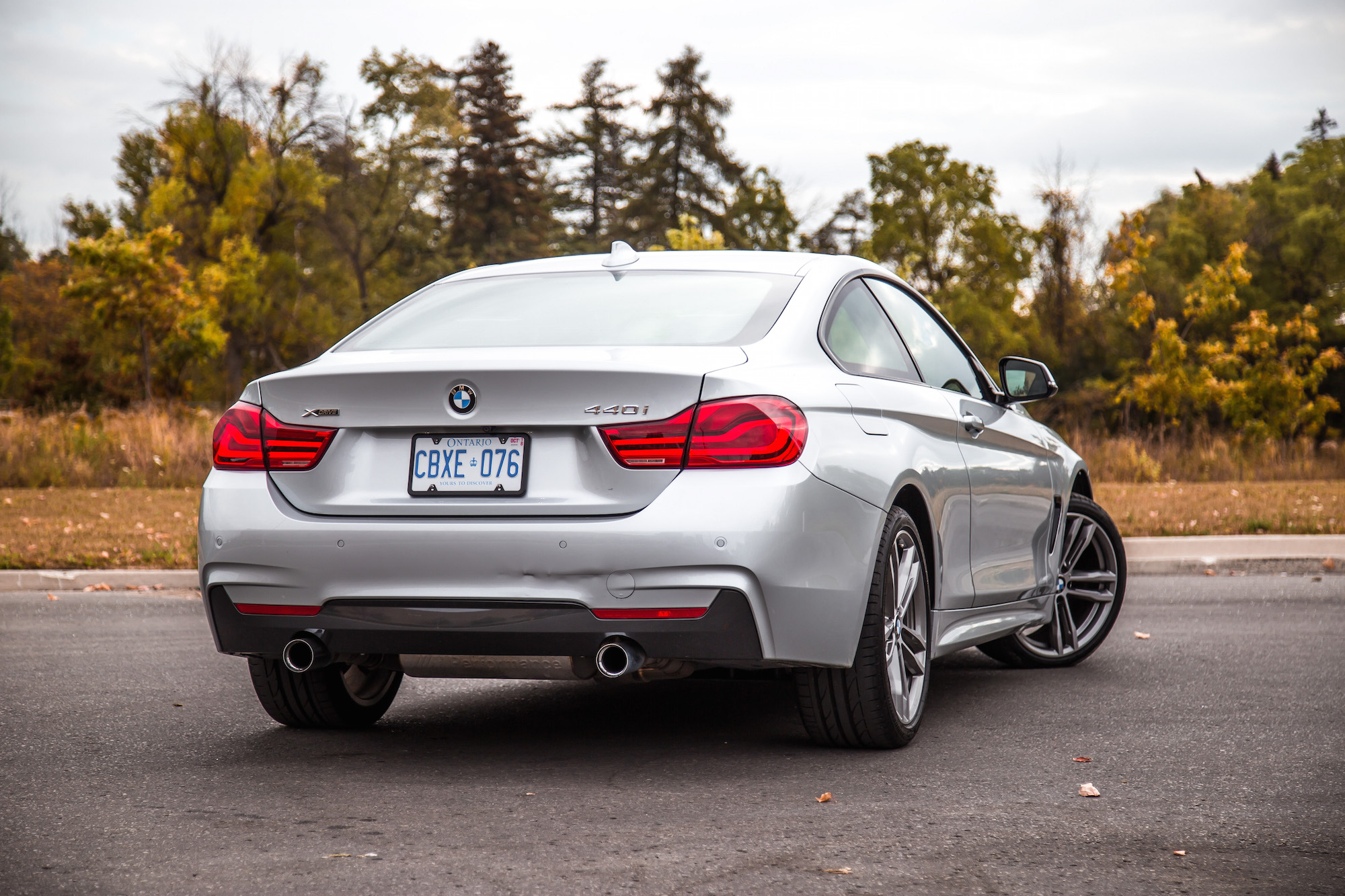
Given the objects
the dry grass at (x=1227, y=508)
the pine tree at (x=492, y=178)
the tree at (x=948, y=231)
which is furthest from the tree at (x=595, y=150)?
the dry grass at (x=1227, y=508)

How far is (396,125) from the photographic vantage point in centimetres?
5712

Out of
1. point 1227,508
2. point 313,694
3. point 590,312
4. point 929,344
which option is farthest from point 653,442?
point 1227,508

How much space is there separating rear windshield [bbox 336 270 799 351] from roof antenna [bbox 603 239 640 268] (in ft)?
0.22

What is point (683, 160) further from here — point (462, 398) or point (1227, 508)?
point (462, 398)

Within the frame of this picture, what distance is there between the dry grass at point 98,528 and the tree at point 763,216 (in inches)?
1646

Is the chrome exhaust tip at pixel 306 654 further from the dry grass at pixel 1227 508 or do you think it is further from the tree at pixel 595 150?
the tree at pixel 595 150

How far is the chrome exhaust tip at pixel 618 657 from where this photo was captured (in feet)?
12.3

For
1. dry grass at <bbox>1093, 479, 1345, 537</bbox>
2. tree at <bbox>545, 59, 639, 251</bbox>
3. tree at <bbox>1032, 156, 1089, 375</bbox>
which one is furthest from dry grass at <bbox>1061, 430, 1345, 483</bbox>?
tree at <bbox>545, 59, 639, 251</bbox>

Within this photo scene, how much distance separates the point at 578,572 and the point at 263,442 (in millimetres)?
1040

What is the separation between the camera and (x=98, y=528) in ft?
38.3

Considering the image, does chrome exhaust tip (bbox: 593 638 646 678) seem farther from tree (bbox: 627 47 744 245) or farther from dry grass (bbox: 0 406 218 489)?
tree (bbox: 627 47 744 245)

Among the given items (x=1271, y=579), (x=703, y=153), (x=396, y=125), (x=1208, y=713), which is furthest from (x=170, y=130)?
(x=1208, y=713)

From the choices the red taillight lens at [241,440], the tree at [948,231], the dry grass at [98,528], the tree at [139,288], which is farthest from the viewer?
the tree at [948,231]

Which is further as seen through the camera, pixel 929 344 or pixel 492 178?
pixel 492 178
